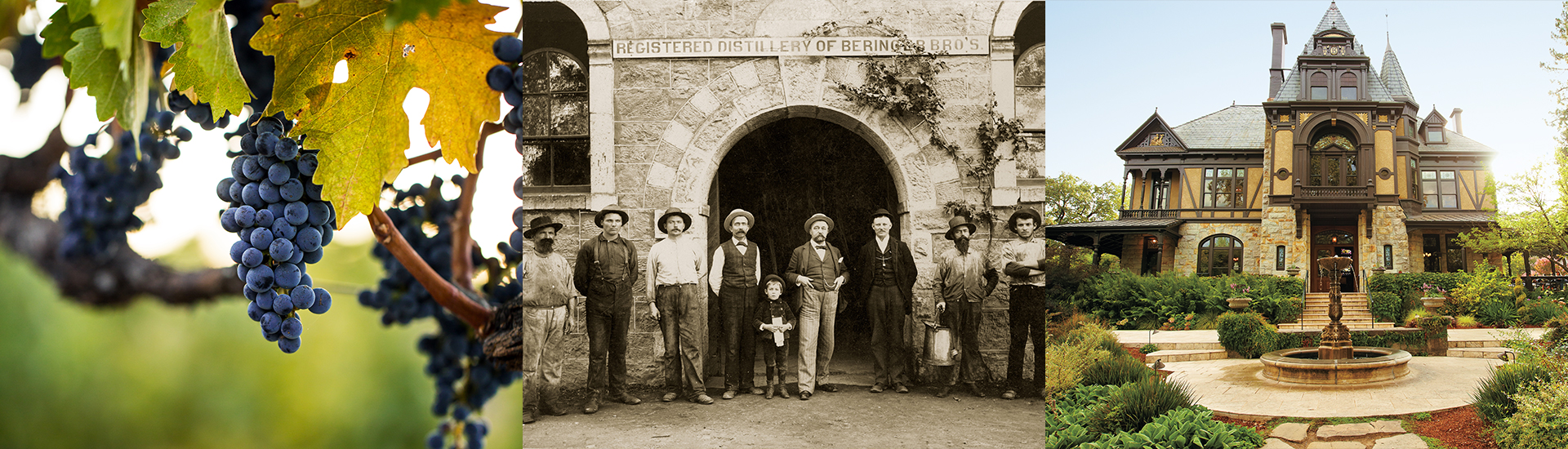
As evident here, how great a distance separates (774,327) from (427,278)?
1.66m

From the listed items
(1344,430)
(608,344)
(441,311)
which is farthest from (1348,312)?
(441,311)

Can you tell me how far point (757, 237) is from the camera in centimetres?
299

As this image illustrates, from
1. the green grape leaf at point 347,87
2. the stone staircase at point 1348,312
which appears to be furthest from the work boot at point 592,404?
the stone staircase at point 1348,312

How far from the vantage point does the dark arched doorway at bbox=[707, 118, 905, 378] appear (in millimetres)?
2982

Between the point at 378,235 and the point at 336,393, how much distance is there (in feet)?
4.48

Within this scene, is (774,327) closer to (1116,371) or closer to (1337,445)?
(1116,371)

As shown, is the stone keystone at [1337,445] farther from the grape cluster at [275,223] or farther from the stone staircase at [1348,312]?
the grape cluster at [275,223]

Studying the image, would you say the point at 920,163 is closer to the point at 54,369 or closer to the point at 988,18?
the point at 988,18

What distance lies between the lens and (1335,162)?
3.71 m

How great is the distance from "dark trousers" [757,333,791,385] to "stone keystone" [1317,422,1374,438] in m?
2.47

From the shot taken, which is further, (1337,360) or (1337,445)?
(1337,360)

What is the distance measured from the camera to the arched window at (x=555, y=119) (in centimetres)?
296

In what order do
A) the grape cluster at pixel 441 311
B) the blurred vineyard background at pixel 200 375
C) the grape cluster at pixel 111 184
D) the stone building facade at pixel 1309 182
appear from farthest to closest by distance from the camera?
the stone building facade at pixel 1309 182 < the blurred vineyard background at pixel 200 375 < the grape cluster at pixel 441 311 < the grape cluster at pixel 111 184

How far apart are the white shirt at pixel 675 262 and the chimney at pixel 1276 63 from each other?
2.77 meters
